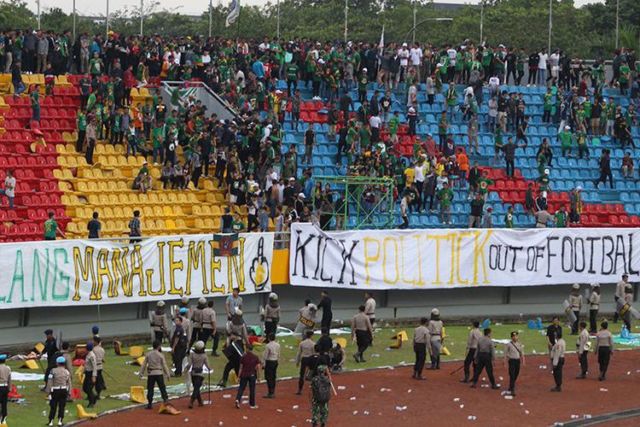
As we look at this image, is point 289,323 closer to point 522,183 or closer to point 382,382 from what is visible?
point 382,382

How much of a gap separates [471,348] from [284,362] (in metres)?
5.07

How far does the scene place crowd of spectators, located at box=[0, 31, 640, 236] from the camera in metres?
46.2

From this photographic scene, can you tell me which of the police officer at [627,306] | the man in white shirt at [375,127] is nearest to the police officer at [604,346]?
the police officer at [627,306]

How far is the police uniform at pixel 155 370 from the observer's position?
3066 cm

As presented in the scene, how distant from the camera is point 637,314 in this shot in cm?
4341

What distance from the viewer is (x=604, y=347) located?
119 ft

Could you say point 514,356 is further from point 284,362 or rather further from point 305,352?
point 284,362

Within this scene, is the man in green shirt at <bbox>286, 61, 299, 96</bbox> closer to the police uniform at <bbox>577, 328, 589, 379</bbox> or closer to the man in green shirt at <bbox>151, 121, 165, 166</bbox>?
the man in green shirt at <bbox>151, 121, 165, 166</bbox>

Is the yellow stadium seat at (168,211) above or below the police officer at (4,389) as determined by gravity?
above

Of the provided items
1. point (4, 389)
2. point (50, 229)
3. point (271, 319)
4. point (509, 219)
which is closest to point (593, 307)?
point (509, 219)

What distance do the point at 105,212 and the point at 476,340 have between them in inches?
518

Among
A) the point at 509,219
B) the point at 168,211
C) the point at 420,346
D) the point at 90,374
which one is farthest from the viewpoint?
the point at 509,219

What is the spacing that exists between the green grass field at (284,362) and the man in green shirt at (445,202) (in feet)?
16.1

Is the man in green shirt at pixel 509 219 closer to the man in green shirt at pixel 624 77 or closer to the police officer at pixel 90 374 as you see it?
the man in green shirt at pixel 624 77
